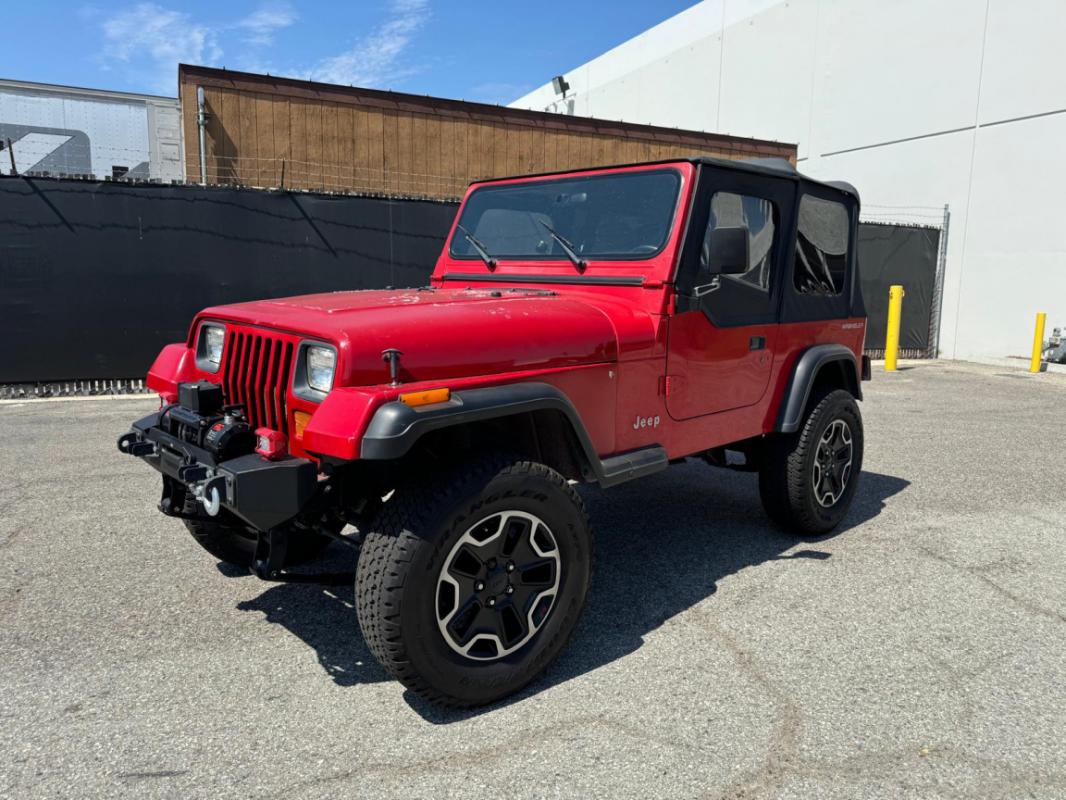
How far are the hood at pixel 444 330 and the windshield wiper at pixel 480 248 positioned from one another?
2.30 ft

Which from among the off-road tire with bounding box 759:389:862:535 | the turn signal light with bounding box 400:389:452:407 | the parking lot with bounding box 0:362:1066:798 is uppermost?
the turn signal light with bounding box 400:389:452:407

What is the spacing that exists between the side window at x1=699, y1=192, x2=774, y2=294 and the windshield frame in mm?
183

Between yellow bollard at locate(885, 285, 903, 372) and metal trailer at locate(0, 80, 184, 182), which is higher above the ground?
metal trailer at locate(0, 80, 184, 182)

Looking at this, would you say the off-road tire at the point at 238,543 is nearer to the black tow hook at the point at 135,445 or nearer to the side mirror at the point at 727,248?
the black tow hook at the point at 135,445

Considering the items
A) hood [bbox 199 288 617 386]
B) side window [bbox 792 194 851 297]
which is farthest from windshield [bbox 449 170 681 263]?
side window [bbox 792 194 851 297]

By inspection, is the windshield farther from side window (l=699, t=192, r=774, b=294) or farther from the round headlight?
the round headlight

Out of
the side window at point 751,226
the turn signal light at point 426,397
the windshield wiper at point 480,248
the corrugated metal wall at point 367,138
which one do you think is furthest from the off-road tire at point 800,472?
the corrugated metal wall at point 367,138

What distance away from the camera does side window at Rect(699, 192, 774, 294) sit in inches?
140

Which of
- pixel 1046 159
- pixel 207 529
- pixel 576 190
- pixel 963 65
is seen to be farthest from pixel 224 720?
pixel 963 65

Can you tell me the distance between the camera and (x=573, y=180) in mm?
3877

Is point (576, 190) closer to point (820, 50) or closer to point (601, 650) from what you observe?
point (601, 650)

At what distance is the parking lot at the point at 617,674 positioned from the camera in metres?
2.34

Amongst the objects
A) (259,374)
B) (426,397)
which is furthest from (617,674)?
(259,374)

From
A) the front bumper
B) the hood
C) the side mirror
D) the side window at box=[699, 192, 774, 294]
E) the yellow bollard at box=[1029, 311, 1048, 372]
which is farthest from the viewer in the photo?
the yellow bollard at box=[1029, 311, 1048, 372]
